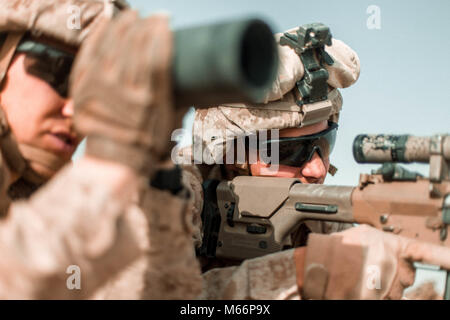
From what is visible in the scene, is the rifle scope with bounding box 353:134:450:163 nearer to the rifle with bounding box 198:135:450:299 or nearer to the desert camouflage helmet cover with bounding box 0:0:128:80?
the rifle with bounding box 198:135:450:299

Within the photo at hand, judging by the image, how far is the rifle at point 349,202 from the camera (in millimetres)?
2291

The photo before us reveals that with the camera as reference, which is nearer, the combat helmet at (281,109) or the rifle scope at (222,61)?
the rifle scope at (222,61)

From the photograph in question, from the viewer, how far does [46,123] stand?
5.72 feet

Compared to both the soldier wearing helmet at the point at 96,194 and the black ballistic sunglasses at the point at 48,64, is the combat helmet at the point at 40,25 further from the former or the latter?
the soldier wearing helmet at the point at 96,194

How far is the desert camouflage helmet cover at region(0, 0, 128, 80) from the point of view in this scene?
5.82 feet

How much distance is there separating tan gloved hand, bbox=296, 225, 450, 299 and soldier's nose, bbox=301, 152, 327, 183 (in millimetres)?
1488

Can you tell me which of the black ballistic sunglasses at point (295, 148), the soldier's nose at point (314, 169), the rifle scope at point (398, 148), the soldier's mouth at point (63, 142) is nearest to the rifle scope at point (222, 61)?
the soldier's mouth at point (63, 142)

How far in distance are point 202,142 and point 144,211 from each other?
193 cm

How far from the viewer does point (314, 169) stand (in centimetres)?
353

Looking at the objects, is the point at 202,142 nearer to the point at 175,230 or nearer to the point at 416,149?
the point at 416,149

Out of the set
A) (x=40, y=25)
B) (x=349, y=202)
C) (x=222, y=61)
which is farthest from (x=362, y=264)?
(x=40, y=25)

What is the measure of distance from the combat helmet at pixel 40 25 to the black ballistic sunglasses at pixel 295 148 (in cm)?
179

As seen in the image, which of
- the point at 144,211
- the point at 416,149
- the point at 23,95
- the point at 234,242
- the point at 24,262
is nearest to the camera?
the point at 24,262
